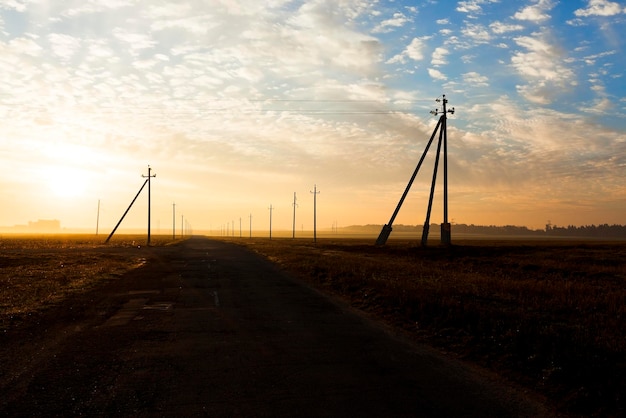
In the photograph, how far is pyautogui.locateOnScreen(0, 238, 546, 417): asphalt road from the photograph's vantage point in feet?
19.4

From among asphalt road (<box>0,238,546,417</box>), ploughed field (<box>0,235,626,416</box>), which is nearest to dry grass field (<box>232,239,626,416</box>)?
ploughed field (<box>0,235,626,416</box>)

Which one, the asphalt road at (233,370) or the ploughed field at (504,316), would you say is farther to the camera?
the ploughed field at (504,316)

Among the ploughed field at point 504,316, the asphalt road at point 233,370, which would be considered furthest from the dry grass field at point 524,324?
the asphalt road at point 233,370

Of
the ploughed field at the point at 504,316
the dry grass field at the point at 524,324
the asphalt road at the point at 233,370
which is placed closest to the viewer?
the asphalt road at the point at 233,370

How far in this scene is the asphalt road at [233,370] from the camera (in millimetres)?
5910

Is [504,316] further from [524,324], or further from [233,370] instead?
[233,370]

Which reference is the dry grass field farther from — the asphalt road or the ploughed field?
the asphalt road

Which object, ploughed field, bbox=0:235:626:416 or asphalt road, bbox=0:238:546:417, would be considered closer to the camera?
asphalt road, bbox=0:238:546:417

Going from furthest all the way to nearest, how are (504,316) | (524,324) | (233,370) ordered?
(504,316), (524,324), (233,370)

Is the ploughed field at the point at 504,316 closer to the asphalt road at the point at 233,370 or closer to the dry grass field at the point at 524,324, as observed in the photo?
the dry grass field at the point at 524,324

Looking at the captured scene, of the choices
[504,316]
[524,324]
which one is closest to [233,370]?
[524,324]

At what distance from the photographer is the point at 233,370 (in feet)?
24.6

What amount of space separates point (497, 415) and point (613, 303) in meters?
10.4

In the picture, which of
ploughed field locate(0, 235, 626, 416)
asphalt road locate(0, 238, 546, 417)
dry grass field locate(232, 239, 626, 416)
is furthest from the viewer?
ploughed field locate(0, 235, 626, 416)
